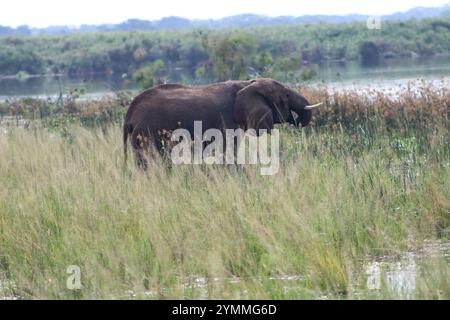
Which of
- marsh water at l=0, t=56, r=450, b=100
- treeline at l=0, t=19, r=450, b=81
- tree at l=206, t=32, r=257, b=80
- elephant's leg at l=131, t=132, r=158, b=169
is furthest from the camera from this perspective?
treeline at l=0, t=19, r=450, b=81

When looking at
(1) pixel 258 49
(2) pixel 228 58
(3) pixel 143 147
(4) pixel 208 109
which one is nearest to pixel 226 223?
(3) pixel 143 147

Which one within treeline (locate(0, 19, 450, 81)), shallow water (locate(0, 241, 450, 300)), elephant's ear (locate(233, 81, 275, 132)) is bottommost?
treeline (locate(0, 19, 450, 81))

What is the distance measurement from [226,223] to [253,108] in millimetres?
3231

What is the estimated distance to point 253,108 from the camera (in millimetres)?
9914

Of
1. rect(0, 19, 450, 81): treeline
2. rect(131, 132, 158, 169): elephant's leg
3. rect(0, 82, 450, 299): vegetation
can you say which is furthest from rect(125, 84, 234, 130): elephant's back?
rect(0, 19, 450, 81): treeline

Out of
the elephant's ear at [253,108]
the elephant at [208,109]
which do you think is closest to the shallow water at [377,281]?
the elephant at [208,109]

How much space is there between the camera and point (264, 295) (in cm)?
536

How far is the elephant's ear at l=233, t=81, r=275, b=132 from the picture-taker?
989 centimetres

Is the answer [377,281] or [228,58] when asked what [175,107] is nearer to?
[377,281]

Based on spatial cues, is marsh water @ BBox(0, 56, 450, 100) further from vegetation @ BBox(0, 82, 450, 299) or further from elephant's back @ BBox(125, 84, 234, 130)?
vegetation @ BBox(0, 82, 450, 299)
